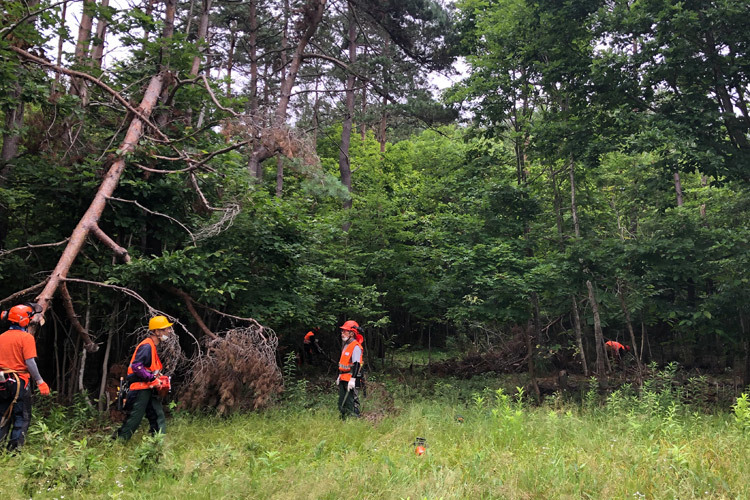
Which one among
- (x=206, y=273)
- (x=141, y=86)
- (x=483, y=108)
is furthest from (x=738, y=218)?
(x=141, y=86)

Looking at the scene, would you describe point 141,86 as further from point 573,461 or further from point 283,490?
point 573,461

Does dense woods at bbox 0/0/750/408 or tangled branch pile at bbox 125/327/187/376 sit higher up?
dense woods at bbox 0/0/750/408

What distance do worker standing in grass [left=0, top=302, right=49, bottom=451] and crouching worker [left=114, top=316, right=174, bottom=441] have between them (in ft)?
3.17

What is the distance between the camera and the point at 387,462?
5043mm

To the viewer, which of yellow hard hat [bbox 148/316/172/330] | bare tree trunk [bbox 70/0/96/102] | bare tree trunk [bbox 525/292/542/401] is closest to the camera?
yellow hard hat [bbox 148/316/172/330]

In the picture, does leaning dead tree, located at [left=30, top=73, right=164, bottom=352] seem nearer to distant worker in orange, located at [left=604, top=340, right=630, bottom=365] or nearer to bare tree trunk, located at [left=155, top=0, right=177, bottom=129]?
bare tree trunk, located at [left=155, top=0, right=177, bottom=129]

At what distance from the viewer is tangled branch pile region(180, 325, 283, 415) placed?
7.52 metres

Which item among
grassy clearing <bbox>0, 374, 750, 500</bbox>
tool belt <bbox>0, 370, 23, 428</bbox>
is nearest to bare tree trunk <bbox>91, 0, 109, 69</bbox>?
tool belt <bbox>0, 370, 23, 428</bbox>

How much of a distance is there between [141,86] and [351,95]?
464 inches

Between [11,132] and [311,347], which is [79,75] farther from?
[311,347]

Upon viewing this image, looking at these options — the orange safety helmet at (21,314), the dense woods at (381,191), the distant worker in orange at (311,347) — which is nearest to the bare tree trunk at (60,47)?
the dense woods at (381,191)

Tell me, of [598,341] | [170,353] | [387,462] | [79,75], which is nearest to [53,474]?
[387,462]

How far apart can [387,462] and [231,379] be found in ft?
11.5

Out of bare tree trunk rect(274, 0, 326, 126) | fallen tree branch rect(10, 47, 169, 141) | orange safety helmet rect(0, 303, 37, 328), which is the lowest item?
orange safety helmet rect(0, 303, 37, 328)
